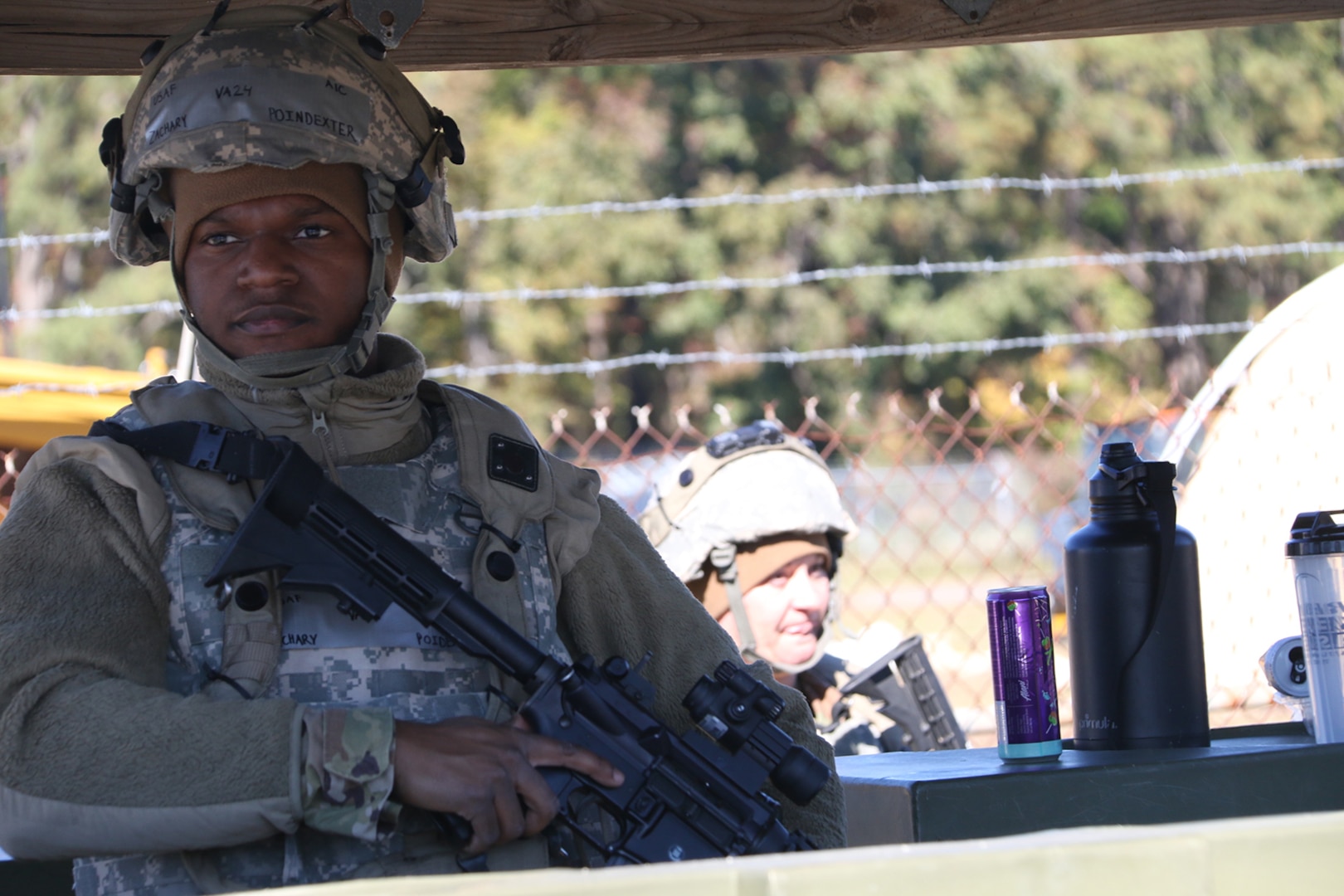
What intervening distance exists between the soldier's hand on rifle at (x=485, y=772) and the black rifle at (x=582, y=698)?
1.2 inches

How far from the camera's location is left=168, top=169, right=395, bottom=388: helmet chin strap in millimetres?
2010

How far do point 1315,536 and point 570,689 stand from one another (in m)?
1.06

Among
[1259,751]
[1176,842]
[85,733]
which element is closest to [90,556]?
[85,733]

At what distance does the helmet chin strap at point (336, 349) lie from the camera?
2.01 m

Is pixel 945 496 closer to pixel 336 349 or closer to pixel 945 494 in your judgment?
pixel 945 494

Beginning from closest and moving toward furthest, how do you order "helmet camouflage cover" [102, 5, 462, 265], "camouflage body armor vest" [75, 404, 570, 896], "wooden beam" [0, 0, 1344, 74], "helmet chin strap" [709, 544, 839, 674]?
"camouflage body armor vest" [75, 404, 570, 896] → "helmet camouflage cover" [102, 5, 462, 265] → "wooden beam" [0, 0, 1344, 74] → "helmet chin strap" [709, 544, 839, 674]

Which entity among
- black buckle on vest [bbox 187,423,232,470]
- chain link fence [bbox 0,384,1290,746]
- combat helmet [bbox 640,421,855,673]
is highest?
chain link fence [bbox 0,384,1290,746]

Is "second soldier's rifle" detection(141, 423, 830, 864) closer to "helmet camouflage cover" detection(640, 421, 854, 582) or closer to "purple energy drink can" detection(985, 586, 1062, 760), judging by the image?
"purple energy drink can" detection(985, 586, 1062, 760)

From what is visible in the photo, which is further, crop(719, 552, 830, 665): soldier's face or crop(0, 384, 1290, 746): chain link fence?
crop(0, 384, 1290, 746): chain link fence

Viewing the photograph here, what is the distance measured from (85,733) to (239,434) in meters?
0.42

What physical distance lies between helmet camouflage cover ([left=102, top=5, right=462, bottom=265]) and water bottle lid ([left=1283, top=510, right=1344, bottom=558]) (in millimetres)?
1330

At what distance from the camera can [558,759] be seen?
1.83 meters

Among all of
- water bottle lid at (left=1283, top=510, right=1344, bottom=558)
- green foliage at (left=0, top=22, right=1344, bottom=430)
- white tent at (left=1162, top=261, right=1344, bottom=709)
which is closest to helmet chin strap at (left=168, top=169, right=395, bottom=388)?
water bottle lid at (left=1283, top=510, right=1344, bottom=558)

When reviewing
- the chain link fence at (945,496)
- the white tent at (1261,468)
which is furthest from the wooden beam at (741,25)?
the chain link fence at (945,496)
